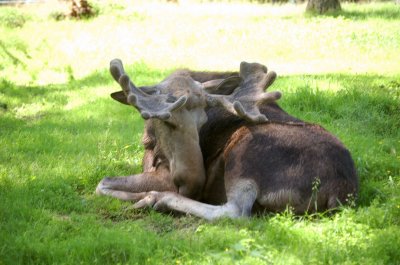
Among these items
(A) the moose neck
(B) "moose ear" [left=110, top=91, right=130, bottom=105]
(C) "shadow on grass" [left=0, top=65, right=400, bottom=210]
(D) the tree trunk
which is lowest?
(C) "shadow on grass" [left=0, top=65, right=400, bottom=210]

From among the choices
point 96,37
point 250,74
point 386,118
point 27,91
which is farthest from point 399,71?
point 96,37

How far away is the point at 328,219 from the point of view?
5.89 m

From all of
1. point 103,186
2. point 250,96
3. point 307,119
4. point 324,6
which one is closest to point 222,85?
point 250,96

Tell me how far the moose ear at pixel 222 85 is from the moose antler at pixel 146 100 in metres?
0.61

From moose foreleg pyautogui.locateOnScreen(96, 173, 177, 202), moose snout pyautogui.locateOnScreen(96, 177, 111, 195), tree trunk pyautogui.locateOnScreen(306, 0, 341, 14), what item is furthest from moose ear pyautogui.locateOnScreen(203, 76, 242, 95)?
tree trunk pyautogui.locateOnScreen(306, 0, 341, 14)

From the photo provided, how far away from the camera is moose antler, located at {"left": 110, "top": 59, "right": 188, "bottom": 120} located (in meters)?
6.14

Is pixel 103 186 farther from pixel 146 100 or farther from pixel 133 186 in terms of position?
pixel 146 100

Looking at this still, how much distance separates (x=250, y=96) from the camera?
22.8 ft

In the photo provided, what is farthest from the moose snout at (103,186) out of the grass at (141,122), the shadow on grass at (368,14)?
the shadow on grass at (368,14)

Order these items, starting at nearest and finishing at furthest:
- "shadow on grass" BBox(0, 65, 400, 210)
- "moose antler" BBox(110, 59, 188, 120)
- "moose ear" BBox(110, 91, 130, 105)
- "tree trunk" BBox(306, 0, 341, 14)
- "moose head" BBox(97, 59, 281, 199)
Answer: "moose antler" BBox(110, 59, 188, 120)
"moose head" BBox(97, 59, 281, 199)
"moose ear" BBox(110, 91, 130, 105)
"shadow on grass" BBox(0, 65, 400, 210)
"tree trunk" BBox(306, 0, 341, 14)

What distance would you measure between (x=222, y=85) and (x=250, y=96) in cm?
37

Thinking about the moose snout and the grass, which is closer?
the grass

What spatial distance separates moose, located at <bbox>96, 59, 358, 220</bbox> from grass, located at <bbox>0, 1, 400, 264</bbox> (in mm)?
210

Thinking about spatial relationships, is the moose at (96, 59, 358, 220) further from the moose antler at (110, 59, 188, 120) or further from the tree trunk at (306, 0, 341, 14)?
the tree trunk at (306, 0, 341, 14)
